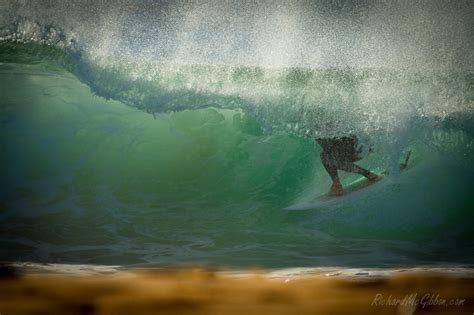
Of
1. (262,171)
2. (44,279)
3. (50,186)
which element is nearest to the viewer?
(44,279)

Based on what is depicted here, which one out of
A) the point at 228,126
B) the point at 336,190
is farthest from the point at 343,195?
the point at 228,126

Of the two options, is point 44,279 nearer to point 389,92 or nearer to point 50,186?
point 50,186

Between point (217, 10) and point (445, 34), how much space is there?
0.81 meters

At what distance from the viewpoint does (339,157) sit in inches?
69.7

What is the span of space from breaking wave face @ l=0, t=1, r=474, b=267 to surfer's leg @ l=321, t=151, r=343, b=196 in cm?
2

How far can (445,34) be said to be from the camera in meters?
1.72

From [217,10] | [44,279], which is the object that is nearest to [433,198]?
[217,10]

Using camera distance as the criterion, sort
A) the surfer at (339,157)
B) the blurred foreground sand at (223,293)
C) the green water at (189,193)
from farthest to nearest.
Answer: the surfer at (339,157)
the green water at (189,193)
the blurred foreground sand at (223,293)

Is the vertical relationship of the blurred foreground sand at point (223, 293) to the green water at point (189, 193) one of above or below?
below

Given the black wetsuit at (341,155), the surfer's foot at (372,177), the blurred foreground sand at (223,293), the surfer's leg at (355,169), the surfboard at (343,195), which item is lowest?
the blurred foreground sand at (223,293)

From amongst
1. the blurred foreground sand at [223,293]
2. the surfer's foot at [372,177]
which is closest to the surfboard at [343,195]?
the surfer's foot at [372,177]

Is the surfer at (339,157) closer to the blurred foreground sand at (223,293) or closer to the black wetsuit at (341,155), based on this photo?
the black wetsuit at (341,155)

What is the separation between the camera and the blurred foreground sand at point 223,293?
152 cm

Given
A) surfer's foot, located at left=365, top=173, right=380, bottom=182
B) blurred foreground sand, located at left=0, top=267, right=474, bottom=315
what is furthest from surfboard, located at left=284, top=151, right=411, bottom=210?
blurred foreground sand, located at left=0, top=267, right=474, bottom=315
